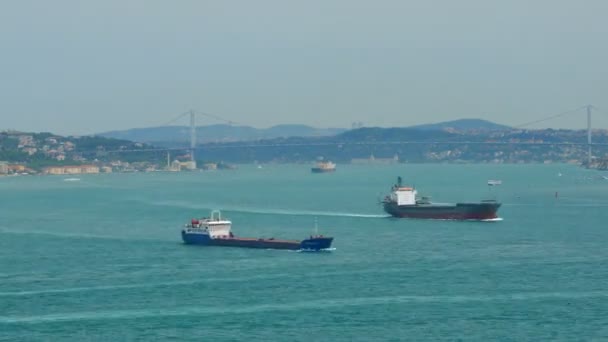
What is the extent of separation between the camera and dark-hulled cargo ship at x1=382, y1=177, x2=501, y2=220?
5181cm

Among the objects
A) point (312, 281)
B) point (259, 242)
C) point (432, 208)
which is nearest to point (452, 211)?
point (432, 208)

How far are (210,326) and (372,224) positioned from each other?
25.2 metres

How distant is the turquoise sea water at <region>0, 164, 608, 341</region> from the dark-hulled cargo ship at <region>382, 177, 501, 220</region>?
3.42 ft

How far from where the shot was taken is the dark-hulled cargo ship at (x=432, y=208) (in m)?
51.8

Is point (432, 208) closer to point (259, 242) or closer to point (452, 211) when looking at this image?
point (452, 211)

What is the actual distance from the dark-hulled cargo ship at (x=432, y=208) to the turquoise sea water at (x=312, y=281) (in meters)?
1.04

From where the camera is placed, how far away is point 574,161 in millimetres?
180125

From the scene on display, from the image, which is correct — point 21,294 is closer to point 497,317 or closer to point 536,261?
point 497,317

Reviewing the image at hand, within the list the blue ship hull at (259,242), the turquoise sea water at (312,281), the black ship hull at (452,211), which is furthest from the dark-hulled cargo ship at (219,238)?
the black ship hull at (452,211)

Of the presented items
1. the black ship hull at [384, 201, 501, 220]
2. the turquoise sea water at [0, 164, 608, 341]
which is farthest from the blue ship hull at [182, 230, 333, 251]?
the black ship hull at [384, 201, 501, 220]

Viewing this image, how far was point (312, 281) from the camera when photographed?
30797 millimetres

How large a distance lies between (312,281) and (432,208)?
75.9 feet

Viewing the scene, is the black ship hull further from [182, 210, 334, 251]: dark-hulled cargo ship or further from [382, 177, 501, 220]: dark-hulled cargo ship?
[182, 210, 334, 251]: dark-hulled cargo ship

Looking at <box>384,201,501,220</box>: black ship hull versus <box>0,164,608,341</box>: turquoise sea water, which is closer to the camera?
<box>0,164,608,341</box>: turquoise sea water
